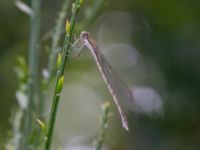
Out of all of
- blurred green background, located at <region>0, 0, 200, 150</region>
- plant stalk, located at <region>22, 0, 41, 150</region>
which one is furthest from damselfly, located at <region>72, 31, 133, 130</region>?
blurred green background, located at <region>0, 0, 200, 150</region>

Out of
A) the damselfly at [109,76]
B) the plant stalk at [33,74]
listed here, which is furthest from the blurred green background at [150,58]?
the damselfly at [109,76]

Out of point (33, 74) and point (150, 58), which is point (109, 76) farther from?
point (150, 58)

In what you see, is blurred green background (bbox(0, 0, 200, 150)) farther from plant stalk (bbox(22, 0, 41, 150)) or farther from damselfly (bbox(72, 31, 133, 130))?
damselfly (bbox(72, 31, 133, 130))

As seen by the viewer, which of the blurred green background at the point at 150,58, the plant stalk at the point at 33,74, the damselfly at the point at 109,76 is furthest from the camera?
the blurred green background at the point at 150,58

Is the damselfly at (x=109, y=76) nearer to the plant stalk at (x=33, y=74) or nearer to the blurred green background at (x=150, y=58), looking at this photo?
the plant stalk at (x=33, y=74)

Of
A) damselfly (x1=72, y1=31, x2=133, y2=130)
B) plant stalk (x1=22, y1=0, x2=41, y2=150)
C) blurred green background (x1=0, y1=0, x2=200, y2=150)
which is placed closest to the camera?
damselfly (x1=72, y1=31, x2=133, y2=130)

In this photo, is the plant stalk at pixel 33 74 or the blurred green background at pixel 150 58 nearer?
the plant stalk at pixel 33 74

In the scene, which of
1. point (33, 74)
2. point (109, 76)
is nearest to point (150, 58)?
point (33, 74)

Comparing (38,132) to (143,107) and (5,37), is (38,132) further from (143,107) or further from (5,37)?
(5,37)
